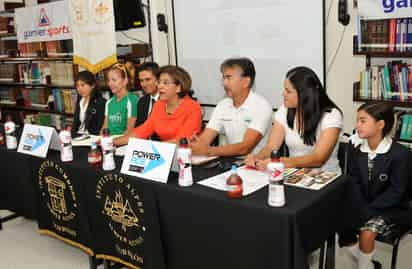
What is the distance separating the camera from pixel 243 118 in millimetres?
2857

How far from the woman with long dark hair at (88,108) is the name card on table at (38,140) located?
80 centimetres

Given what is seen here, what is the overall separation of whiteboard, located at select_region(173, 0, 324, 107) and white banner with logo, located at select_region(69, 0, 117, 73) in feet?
2.31

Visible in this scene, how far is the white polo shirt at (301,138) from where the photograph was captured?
92.8 inches

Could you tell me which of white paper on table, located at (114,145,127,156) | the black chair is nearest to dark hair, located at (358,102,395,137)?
the black chair

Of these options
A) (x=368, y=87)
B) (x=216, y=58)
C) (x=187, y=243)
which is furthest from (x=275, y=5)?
(x=187, y=243)

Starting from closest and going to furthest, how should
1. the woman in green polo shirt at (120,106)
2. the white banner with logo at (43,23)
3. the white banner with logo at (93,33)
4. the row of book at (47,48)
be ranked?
the woman in green polo shirt at (120,106)
the white banner with logo at (93,33)
the white banner with logo at (43,23)
the row of book at (47,48)

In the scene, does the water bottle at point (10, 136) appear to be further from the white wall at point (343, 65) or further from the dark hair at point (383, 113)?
the white wall at point (343, 65)

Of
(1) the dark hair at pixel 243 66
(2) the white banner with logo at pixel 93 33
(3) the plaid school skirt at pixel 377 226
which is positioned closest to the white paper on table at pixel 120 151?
(1) the dark hair at pixel 243 66

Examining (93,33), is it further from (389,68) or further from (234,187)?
(234,187)

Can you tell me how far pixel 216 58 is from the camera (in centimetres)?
427

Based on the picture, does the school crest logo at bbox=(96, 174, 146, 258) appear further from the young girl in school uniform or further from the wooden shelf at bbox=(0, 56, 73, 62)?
the wooden shelf at bbox=(0, 56, 73, 62)

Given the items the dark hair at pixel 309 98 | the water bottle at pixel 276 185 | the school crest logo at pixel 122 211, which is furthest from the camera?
the dark hair at pixel 309 98

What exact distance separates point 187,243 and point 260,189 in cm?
45

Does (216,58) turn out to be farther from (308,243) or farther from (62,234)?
(308,243)
